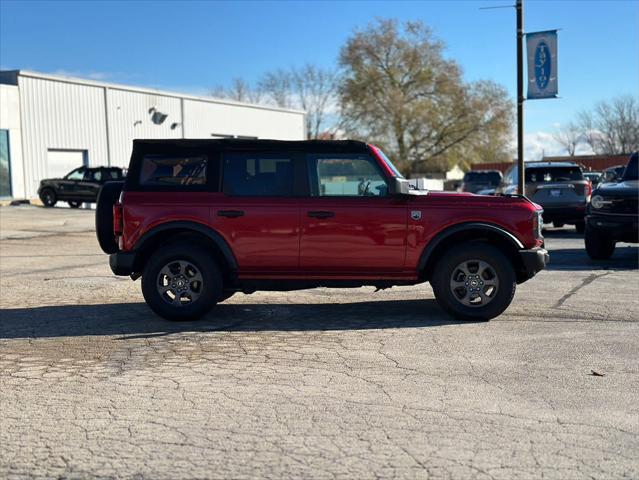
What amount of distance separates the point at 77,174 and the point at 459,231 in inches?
1024

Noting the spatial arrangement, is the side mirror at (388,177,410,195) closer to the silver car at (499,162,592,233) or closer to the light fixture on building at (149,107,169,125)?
the silver car at (499,162,592,233)

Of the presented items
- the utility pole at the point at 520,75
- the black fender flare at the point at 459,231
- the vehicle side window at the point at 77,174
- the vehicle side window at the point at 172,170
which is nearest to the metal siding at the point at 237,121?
the vehicle side window at the point at 77,174

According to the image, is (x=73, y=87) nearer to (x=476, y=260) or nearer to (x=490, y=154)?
(x=476, y=260)

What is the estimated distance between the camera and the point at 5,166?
3175 cm

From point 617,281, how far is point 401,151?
168 feet

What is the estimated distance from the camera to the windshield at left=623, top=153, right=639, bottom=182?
13.3 meters

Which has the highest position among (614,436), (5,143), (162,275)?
(5,143)

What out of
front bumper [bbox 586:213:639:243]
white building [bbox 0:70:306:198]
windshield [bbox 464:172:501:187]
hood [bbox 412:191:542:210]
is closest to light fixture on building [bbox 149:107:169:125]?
white building [bbox 0:70:306:198]

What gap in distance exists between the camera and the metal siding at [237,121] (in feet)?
142

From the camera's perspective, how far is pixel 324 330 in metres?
7.18

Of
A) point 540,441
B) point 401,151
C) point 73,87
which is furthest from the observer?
point 401,151

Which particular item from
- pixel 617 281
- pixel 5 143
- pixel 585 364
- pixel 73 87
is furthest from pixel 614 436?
pixel 73 87

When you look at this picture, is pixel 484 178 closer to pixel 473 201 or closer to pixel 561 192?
pixel 561 192

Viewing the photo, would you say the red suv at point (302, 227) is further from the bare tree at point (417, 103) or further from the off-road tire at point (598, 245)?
the bare tree at point (417, 103)
